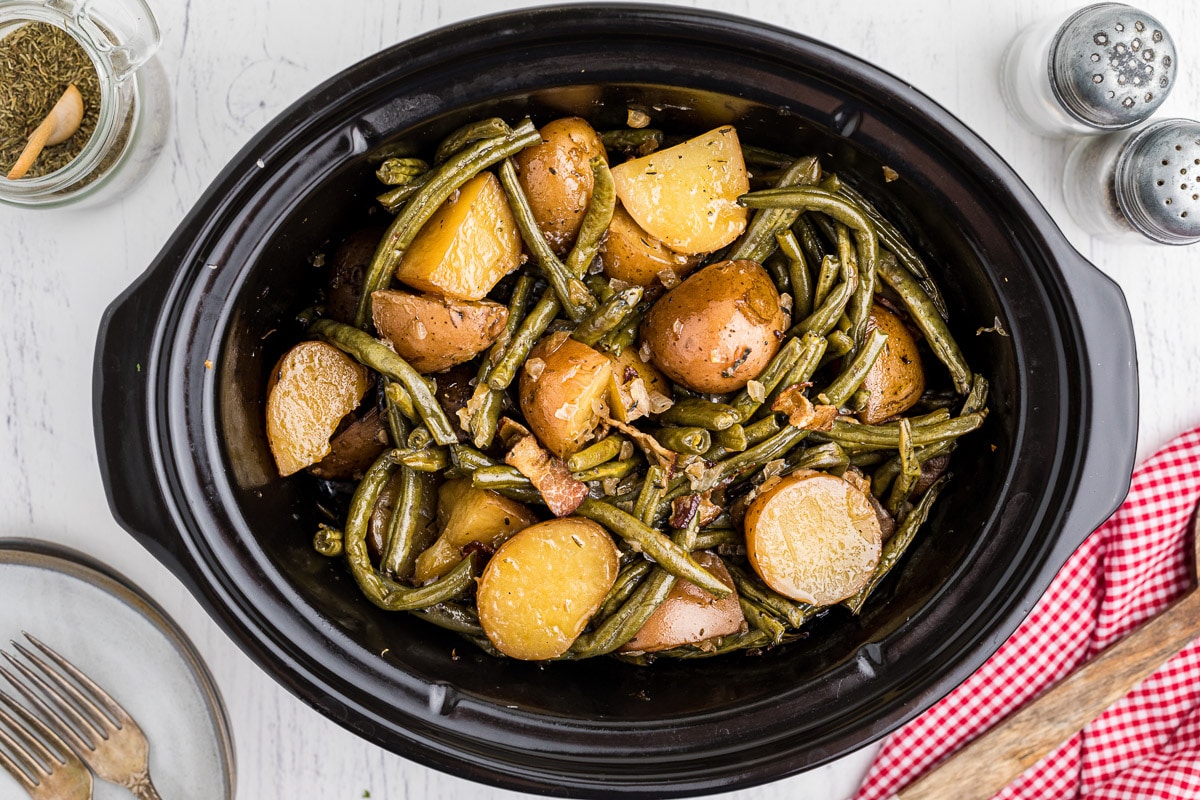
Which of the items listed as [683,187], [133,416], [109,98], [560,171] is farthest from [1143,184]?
[109,98]

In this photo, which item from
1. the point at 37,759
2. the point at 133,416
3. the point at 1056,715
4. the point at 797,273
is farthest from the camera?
the point at 1056,715

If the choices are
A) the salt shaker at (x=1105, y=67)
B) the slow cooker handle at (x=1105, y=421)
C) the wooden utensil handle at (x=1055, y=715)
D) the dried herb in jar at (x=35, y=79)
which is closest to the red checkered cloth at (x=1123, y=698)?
the wooden utensil handle at (x=1055, y=715)

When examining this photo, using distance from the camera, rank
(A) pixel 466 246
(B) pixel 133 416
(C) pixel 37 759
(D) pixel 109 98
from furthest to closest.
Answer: (C) pixel 37 759
(D) pixel 109 98
(A) pixel 466 246
(B) pixel 133 416

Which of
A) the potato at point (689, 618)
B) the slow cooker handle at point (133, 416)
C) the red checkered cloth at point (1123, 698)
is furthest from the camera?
the red checkered cloth at point (1123, 698)

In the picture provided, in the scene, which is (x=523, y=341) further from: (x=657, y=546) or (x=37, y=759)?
(x=37, y=759)

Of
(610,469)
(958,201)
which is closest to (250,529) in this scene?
(610,469)

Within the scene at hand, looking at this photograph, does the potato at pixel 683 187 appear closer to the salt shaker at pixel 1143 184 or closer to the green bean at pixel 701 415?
the green bean at pixel 701 415

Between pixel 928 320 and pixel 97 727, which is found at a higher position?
pixel 928 320

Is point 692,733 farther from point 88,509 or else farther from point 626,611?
point 88,509
